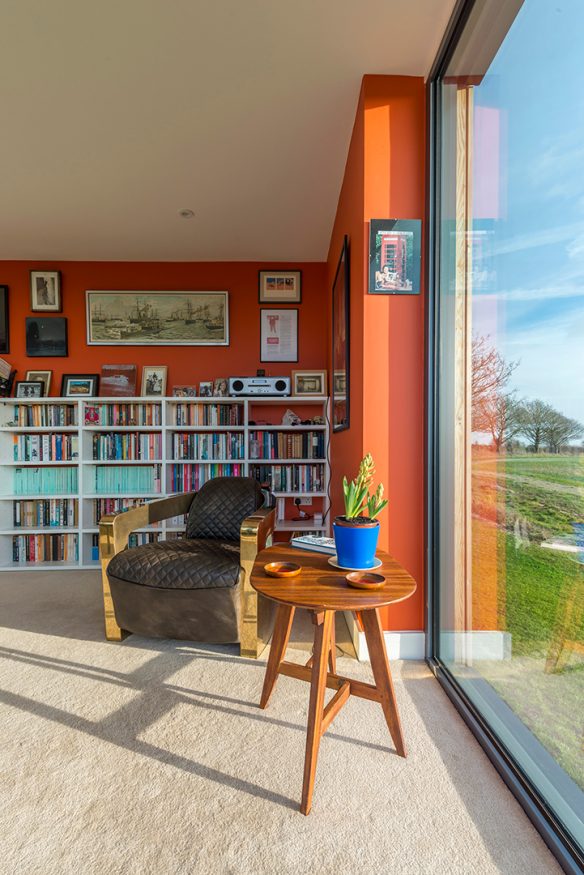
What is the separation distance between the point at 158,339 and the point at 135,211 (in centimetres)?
104

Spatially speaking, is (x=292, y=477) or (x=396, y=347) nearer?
(x=396, y=347)

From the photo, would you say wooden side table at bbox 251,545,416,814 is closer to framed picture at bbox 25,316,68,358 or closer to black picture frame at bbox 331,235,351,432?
black picture frame at bbox 331,235,351,432

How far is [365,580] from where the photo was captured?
4.37ft

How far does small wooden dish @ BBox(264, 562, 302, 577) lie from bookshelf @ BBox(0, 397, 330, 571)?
2.12m

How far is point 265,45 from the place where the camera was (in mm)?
1821

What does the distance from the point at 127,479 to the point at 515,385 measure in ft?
10.0

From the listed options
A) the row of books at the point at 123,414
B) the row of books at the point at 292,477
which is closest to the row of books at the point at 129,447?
the row of books at the point at 123,414

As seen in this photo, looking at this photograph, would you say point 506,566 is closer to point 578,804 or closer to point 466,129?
point 578,804

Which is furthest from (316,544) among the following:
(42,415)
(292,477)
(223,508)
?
(42,415)

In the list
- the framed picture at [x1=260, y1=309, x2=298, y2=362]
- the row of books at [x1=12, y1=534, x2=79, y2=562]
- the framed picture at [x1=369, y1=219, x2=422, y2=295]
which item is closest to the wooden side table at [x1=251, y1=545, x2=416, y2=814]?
the framed picture at [x1=369, y1=219, x2=422, y2=295]

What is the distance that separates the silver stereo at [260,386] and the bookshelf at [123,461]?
0.07 m

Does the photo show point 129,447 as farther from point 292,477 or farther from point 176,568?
point 176,568

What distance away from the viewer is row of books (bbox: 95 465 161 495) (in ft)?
11.9

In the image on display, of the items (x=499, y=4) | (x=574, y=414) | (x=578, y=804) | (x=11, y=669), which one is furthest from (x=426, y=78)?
(x=11, y=669)
